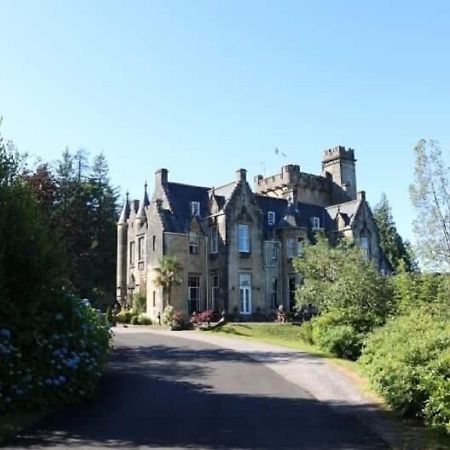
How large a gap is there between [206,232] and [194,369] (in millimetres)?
29404

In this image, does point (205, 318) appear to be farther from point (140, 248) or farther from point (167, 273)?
point (140, 248)

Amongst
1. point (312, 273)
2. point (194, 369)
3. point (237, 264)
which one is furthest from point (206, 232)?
point (194, 369)

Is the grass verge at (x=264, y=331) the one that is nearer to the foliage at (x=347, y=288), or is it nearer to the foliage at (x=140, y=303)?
the foliage at (x=347, y=288)

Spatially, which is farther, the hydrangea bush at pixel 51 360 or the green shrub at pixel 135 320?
the green shrub at pixel 135 320

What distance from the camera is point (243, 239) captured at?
47500mm

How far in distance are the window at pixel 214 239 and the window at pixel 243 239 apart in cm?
188

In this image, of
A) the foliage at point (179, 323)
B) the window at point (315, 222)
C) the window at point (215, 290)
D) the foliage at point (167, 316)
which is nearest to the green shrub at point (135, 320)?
the foliage at point (167, 316)

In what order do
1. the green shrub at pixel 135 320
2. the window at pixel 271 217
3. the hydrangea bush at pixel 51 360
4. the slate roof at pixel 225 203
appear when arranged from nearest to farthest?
1. the hydrangea bush at pixel 51 360
2. the green shrub at pixel 135 320
3. the slate roof at pixel 225 203
4. the window at pixel 271 217

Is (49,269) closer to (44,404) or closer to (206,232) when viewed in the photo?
(44,404)

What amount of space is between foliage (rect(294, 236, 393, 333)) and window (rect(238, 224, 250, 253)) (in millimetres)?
12079

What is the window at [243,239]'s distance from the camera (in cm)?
4728

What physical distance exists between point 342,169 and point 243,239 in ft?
76.4

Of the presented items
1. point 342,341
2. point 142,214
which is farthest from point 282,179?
point 342,341

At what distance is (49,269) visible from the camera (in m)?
13.8
